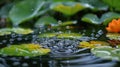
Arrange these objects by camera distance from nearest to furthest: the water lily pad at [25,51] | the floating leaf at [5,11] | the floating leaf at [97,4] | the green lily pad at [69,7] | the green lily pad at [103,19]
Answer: the water lily pad at [25,51], the green lily pad at [103,19], the green lily pad at [69,7], the floating leaf at [97,4], the floating leaf at [5,11]

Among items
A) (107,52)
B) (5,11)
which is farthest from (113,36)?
(5,11)

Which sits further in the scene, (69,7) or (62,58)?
(69,7)

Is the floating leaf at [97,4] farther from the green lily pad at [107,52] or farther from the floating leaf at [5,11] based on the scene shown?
the green lily pad at [107,52]

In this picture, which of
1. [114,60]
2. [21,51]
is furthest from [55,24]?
[114,60]

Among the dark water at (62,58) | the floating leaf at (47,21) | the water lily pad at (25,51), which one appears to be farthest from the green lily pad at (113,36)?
the floating leaf at (47,21)

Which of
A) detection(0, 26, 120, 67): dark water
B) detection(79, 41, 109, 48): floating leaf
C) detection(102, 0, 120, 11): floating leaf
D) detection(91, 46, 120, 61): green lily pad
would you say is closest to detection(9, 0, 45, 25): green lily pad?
detection(102, 0, 120, 11): floating leaf

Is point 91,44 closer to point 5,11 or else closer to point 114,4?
point 114,4
